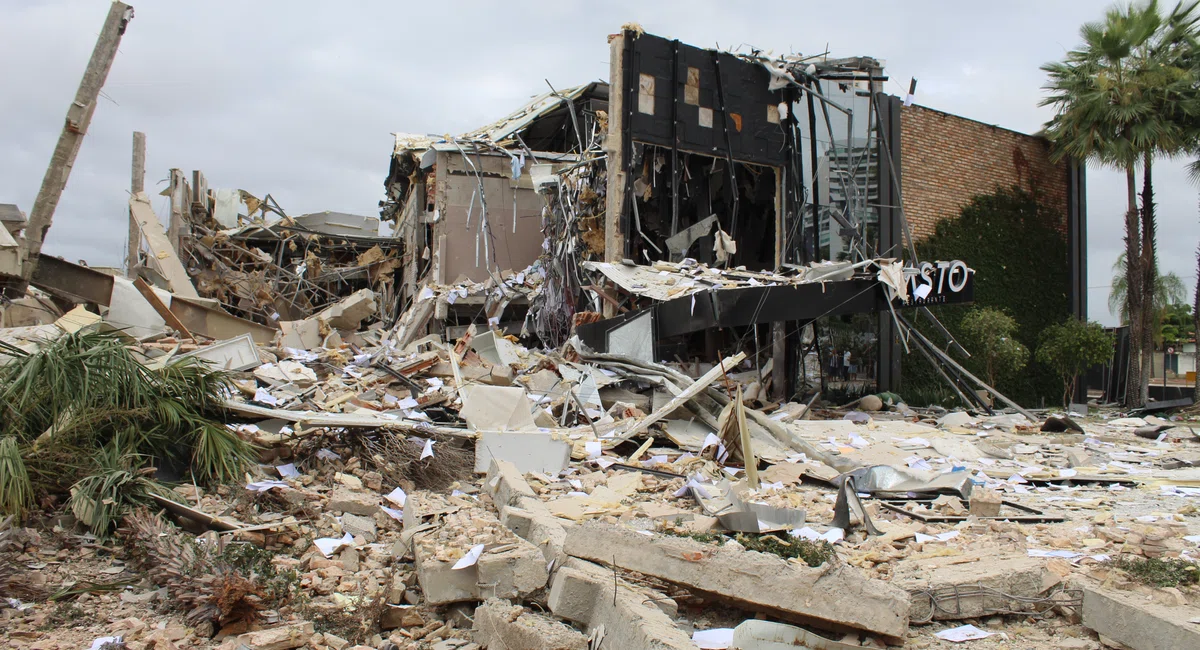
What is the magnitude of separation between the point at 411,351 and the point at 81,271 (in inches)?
177

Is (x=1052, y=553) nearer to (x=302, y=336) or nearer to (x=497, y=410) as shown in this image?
(x=497, y=410)

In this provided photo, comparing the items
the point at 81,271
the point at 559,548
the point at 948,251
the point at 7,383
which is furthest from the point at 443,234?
the point at 559,548

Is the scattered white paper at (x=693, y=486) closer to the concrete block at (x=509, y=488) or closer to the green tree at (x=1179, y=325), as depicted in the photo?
the concrete block at (x=509, y=488)

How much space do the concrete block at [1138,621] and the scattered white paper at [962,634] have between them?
44 centimetres

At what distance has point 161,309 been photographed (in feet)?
37.2

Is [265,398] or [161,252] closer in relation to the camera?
[265,398]

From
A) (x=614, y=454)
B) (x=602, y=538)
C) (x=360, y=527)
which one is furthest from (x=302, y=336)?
(x=602, y=538)

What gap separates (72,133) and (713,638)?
1111cm

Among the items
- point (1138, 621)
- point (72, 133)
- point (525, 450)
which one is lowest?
point (1138, 621)

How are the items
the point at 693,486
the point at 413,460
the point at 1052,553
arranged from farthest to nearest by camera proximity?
the point at 413,460 < the point at 693,486 < the point at 1052,553

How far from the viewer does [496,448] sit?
6.84 m

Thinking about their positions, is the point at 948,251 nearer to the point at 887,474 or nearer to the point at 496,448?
the point at 887,474

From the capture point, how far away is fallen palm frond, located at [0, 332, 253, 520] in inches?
202

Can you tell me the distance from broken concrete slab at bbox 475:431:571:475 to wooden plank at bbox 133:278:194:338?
6357 mm
